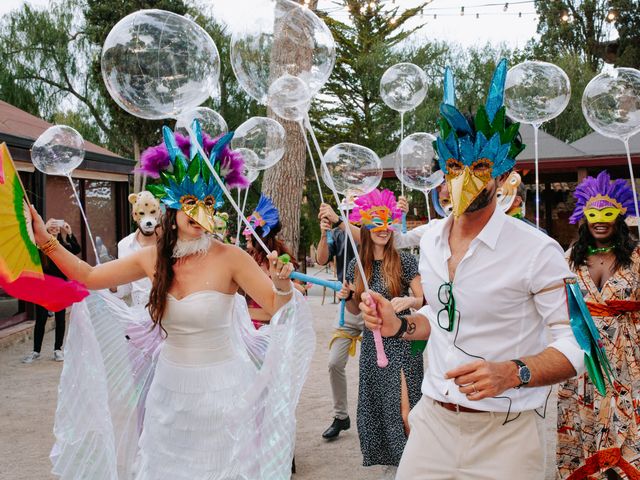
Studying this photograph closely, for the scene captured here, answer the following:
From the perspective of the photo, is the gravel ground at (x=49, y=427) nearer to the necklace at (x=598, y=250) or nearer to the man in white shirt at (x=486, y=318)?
the necklace at (x=598, y=250)

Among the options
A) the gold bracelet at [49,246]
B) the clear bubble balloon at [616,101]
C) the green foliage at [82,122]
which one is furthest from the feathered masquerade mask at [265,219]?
the green foliage at [82,122]

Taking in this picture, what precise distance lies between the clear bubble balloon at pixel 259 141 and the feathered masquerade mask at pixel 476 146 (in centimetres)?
358

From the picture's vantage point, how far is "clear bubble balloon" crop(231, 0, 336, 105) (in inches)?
128

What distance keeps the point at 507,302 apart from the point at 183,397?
1749 mm

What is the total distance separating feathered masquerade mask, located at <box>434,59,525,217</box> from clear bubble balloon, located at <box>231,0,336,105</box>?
1.04 metres

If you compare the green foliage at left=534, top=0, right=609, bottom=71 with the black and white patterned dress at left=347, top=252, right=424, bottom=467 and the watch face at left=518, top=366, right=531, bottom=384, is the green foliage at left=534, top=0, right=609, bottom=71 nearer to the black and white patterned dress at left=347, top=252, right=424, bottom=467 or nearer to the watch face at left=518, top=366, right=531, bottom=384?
the black and white patterned dress at left=347, top=252, right=424, bottom=467

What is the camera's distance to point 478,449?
2.28m

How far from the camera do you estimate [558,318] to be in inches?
83.9

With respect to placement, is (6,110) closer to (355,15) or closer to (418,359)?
(418,359)

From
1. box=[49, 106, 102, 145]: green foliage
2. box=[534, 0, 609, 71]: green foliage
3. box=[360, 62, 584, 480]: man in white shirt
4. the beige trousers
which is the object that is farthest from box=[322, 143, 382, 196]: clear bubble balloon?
box=[534, 0, 609, 71]: green foliage

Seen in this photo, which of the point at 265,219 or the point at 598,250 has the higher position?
the point at 265,219

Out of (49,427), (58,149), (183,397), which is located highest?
(58,149)

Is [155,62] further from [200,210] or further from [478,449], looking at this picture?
[478,449]

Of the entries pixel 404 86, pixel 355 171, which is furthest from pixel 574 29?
pixel 355 171
